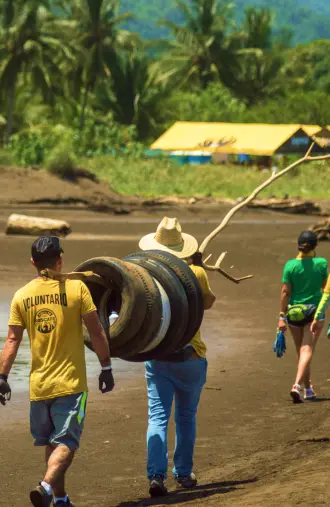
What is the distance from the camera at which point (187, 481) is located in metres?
7.21

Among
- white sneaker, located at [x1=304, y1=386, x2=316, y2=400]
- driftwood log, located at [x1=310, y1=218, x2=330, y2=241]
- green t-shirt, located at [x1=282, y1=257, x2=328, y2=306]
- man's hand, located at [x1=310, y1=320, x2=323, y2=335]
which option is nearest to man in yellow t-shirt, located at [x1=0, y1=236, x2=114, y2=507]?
man's hand, located at [x1=310, y1=320, x2=323, y2=335]

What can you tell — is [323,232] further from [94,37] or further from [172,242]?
[94,37]

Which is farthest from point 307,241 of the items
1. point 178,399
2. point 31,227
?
point 31,227

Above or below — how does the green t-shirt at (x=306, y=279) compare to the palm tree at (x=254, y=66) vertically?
above

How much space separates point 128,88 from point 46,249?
6899 centimetres

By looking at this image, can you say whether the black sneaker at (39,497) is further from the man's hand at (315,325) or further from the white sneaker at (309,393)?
the white sneaker at (309,393)

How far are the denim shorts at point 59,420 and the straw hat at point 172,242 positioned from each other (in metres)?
1.39

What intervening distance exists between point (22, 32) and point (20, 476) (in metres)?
60.9

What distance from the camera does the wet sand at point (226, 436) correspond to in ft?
22.7

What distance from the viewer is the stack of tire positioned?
6.89 metres

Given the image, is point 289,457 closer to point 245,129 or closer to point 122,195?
point 122,195

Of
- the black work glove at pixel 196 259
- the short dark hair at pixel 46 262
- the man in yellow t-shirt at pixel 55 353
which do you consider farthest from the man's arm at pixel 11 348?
the black work glove at pixel 196 259

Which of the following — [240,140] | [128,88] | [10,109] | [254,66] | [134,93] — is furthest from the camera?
[254,66]

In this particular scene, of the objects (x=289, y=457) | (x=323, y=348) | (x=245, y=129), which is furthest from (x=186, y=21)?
(x=289, y=457)
